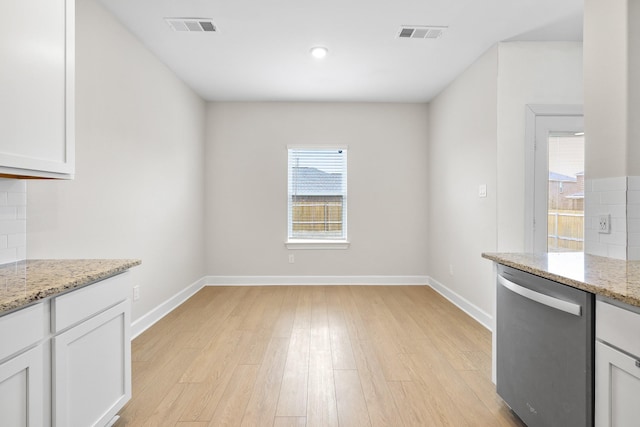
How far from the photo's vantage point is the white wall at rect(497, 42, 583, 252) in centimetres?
319

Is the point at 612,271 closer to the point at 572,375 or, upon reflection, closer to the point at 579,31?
the point at 572,375

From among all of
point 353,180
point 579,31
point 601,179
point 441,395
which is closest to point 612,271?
point 601,179

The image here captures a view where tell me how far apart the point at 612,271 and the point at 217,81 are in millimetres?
4108

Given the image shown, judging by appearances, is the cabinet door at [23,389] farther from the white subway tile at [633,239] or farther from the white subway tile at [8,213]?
the white subway tile at [633,239]

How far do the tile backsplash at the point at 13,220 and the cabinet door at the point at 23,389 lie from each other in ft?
2.81

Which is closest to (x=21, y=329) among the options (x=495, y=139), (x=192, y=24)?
(x=192, y=24)

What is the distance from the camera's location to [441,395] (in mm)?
2156

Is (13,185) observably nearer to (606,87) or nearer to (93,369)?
(93,369)

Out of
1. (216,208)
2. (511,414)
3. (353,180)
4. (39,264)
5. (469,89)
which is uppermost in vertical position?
(469,89)

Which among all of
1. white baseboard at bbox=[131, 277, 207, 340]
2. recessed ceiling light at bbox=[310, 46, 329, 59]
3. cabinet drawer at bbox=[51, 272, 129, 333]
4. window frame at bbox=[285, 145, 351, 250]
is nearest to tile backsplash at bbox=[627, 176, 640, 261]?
recessed ceiling light at bbox=[310, 46, 329, 59]

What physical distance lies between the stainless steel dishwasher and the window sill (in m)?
3.16

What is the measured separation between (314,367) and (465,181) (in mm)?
2628

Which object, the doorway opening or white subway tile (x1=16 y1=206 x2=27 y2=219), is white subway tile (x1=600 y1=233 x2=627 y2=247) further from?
white subway tile (x1=16 y1=206 x2=27 y2=219)

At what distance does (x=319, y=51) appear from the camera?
3354 millimetres
